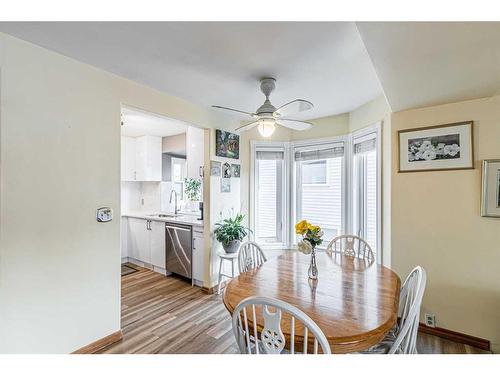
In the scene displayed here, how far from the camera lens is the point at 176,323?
2502 mm

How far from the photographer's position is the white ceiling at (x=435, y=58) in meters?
1.21

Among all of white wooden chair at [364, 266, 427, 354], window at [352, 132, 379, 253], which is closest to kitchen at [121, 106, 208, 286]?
window at [352, 132, 379, 253]

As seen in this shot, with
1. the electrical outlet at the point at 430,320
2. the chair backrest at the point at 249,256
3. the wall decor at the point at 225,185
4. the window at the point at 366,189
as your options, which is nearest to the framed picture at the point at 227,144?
the wall decor at the point at 225,185

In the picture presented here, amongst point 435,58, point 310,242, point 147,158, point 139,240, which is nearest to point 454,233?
point 310,242

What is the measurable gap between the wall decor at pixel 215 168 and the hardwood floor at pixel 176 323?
5.19ft

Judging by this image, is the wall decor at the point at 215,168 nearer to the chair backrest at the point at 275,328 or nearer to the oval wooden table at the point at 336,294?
the oval wooden table at the point at 336,294

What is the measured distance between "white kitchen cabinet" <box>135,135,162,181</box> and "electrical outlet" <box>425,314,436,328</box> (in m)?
4.29

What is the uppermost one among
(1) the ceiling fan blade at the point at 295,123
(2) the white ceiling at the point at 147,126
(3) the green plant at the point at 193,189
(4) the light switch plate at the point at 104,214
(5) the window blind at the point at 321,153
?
(2) the white ceiling at the point at 147,126

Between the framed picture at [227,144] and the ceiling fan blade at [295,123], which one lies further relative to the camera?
the framed picture at [227,144]

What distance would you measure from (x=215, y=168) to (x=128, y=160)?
2259 mm

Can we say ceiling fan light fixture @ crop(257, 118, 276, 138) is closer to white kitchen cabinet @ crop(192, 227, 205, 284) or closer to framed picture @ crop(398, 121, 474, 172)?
framed picture @ crop(398, 121, 474, 172)

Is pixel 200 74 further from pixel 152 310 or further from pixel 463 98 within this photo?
pixel 152 310

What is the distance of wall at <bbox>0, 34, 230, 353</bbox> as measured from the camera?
163 cm
